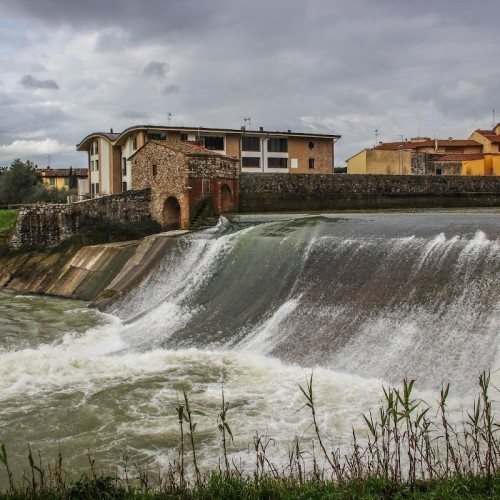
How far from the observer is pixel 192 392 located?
9141mm

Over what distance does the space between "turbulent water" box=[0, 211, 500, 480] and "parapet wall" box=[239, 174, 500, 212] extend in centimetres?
883

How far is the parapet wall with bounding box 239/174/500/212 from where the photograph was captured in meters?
25.1

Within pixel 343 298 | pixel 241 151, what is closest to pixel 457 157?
pixel 241 151

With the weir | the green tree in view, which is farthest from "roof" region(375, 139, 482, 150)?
the weir

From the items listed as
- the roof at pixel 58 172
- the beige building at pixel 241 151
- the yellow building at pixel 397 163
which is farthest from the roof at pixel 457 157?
the roof at pixel 58 172

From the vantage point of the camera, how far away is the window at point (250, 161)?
39866 mm

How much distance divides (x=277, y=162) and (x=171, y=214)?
62.5 feet

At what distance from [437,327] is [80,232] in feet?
52.4

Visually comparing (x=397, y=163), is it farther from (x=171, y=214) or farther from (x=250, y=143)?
(x=171, y=214)

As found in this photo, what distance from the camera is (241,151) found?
39.6m

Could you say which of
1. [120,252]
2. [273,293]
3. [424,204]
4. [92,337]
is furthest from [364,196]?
→ [92,337]

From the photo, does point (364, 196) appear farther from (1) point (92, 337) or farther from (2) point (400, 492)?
(2) point (400, 492)

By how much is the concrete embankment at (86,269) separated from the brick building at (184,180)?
2.21 m

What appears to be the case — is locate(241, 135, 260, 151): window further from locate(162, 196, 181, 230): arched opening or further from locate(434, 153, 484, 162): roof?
locate(162, 196, 181, 230): arched opening
